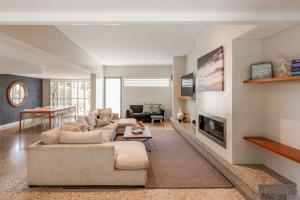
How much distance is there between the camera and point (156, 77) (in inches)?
408

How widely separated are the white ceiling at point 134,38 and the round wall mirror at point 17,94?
4.31m

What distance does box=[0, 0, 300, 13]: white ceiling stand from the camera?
7.02 ft

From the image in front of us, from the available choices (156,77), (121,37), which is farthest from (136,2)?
(156,77)

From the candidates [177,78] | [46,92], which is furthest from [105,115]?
[46,92]

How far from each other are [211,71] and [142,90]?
654 centimetres

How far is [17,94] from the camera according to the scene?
9602 mm

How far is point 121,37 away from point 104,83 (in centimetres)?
525

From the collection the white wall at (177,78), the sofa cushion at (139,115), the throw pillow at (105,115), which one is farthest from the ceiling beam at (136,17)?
the sofa cushion at (139,115)

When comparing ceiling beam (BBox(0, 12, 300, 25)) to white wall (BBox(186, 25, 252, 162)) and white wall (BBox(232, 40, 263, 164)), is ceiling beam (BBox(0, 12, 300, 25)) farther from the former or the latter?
white wall (BBox(232, 40, 263, 164))

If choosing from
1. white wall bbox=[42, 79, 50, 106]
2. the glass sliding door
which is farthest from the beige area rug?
white wall bbox=[42, 79, 50, 106]

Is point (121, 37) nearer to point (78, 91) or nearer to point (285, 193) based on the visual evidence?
point (285, 193)

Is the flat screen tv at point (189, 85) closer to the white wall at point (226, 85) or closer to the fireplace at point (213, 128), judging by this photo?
the white wall at point (226, 85)

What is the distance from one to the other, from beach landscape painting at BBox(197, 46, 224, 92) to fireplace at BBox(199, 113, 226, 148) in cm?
55

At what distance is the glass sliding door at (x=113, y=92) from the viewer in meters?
10.4
